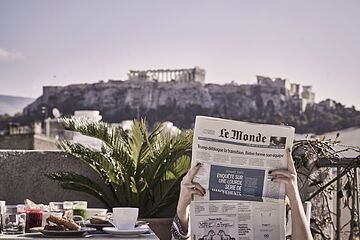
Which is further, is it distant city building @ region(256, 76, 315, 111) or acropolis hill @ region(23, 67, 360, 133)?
acropolis hill @ region(23, 67, 360, 133)

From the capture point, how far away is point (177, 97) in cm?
3297

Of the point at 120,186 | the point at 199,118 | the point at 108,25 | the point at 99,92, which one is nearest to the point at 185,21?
the point at 108,25

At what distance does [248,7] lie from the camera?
922 inches

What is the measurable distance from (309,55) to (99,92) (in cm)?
1014

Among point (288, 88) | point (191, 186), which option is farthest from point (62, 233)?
point (288, 88)

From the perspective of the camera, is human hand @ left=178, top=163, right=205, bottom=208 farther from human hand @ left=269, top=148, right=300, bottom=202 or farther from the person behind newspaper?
human hand @ left=269, top=148, right=300, bottom=202

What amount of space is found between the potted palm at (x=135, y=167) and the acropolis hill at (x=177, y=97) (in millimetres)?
22306

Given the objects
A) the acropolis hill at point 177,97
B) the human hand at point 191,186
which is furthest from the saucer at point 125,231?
the acropolis hill at point 177,97

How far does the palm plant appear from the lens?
16.1ft

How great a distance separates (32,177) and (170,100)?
27.9 m

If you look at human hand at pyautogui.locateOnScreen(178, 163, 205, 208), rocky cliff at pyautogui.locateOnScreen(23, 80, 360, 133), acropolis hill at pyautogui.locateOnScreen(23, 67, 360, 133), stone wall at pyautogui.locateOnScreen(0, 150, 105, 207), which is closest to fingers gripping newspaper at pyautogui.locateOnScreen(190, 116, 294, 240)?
human hand at pyautogui.locateOnScreen(178, 163, 205, 208)

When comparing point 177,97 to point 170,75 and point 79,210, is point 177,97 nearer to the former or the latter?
point 170,75

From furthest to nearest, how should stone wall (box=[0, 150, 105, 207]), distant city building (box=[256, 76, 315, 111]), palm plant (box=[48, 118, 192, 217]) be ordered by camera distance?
distant city building (box=[256, 76, 315, 111])
stone wall (box=[0, 150, 105, 207])
palm plant (box=[48, 118, 192, 217])

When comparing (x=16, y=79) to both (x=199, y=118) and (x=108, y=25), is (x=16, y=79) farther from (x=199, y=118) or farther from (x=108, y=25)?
(x=199, y=118)
